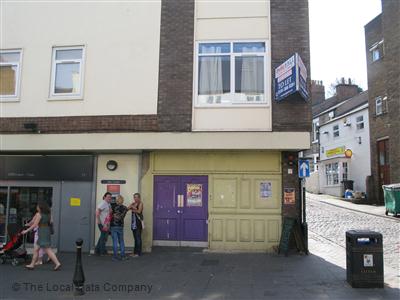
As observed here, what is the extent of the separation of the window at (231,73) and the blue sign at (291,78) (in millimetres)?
527

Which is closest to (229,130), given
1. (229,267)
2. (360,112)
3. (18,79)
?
(229,267)

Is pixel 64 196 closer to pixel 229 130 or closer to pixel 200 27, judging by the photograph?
pixel 229 130

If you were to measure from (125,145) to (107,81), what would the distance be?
6.66 feet

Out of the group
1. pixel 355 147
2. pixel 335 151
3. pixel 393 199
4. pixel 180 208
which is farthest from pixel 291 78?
pixel 335 151

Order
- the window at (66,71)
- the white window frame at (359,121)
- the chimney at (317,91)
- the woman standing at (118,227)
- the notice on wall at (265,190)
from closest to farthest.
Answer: the woman standing at (118,227)
the notice on wall at (265,190)
the window at (66,71)
the white window frame at (359,121)
the chimney at (317,91)

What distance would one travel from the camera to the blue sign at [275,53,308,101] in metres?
10.2

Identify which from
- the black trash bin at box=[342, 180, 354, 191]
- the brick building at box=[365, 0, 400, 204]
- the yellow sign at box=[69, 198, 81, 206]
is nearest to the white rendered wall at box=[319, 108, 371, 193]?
the black trash bin at box=[342, 180, 354, 191]

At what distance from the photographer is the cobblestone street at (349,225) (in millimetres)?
11152

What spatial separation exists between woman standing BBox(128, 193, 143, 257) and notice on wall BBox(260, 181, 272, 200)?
3251 millimetres

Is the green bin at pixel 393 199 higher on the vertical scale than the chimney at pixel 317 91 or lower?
lower

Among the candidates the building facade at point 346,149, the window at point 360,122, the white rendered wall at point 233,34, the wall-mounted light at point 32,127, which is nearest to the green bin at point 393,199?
the building facade at point 346,149

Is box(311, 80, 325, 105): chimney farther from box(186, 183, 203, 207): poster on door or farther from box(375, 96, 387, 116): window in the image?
box(186, 183, 203, 207): poster on door

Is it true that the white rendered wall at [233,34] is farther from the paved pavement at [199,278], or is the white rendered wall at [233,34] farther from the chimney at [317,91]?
the chimney at [317,91]

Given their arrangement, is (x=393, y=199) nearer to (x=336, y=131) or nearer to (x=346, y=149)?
(x=346, y=149)
